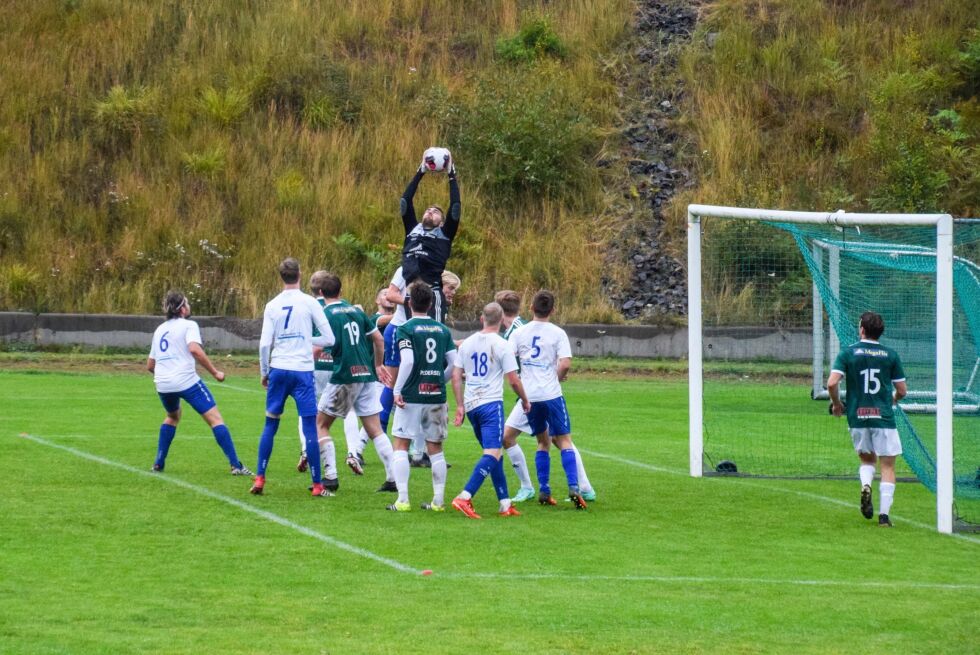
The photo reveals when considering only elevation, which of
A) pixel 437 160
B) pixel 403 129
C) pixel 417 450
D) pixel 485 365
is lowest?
pixel 417 450

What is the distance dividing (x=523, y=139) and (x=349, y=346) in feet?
69.3

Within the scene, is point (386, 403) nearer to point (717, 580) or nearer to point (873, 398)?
point (873, 398)

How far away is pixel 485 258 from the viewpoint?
3156 cm

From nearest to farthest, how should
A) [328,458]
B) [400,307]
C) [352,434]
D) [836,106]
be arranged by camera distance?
[328,458], [352,434], [400,307], [836,106]

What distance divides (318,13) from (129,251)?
10.2m

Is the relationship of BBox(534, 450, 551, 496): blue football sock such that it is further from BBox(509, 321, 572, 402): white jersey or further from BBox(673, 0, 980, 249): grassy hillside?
BBox(673, 0, 980, 249): grassy hillside

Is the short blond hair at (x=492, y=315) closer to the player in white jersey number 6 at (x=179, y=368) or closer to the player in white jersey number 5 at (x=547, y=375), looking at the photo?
the player in white jersey number 5 at (x=547, y=375)

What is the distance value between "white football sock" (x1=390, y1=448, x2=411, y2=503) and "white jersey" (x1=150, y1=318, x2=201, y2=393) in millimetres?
2616

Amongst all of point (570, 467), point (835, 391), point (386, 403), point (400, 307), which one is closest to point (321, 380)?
point (386, 403)

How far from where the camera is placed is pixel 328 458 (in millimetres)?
12805

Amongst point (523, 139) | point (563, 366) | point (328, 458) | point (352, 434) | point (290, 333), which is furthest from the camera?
point (523, 139)

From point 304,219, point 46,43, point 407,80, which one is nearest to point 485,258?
point 304,219

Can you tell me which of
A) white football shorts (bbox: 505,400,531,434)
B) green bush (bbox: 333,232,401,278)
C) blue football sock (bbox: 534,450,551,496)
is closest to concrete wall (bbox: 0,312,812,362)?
green bush (bbox: 333,232,401,278)

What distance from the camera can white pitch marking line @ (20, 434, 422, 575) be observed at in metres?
9.70
